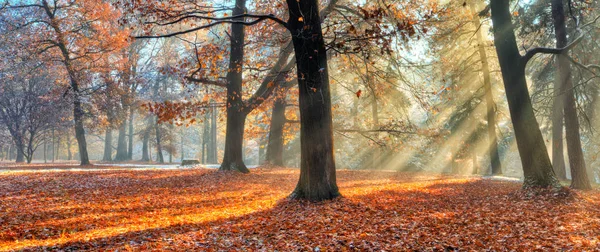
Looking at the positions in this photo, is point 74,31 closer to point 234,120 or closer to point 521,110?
point 234,120

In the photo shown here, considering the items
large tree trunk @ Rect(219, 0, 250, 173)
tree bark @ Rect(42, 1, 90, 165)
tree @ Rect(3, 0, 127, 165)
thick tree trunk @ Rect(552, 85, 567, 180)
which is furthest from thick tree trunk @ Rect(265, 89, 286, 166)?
thick tree trunk @ Rect(552, 85, 567, 180)

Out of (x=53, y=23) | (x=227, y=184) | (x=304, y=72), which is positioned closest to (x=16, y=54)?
(x=53, y=23)

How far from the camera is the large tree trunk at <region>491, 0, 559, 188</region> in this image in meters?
9.16

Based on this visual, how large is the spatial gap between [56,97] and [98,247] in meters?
19.6

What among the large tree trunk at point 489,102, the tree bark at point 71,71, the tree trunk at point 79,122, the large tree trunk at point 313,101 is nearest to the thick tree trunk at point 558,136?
the large tree trunk at point 489,102

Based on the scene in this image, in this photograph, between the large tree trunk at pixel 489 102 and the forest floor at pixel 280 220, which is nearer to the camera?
the forest floor at pixel 280 220

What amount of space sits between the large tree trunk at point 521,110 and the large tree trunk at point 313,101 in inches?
205

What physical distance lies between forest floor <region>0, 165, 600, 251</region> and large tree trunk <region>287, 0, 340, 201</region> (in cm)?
58

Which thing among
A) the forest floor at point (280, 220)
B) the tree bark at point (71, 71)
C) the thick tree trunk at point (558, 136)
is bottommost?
the forest floor at point (280, 220)

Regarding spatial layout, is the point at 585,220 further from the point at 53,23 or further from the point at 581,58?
the point at 53,23

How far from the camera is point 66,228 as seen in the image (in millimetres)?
6266

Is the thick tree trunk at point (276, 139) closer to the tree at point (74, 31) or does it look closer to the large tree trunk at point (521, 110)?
the tree at point (74, 31)

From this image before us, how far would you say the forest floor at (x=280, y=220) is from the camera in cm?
515

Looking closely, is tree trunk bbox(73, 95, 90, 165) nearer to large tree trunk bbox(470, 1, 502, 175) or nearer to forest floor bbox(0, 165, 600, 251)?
forest floor bbox(0, 165, 600, 251)
